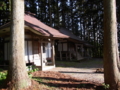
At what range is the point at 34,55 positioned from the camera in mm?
10352

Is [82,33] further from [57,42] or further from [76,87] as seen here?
[76,87]

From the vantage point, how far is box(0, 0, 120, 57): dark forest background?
86.4 ft

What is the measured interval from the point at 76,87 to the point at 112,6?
3709mm

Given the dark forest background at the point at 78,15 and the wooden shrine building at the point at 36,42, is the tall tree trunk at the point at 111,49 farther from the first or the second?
the dark forest background at the point at 78,15

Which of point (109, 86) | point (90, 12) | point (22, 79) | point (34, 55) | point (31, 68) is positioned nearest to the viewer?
point (22, 79)

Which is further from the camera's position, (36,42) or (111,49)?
(36,42)

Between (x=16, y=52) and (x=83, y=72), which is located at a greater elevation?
(x=16, y=52)

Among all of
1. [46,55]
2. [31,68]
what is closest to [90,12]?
[46,55]

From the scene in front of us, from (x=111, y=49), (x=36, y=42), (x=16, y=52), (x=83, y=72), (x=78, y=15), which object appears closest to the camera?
(x=16, y=52)

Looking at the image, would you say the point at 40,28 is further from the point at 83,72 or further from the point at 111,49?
the point at 111,49

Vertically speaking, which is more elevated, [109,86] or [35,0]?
[35,0]

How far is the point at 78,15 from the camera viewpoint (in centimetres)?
2919

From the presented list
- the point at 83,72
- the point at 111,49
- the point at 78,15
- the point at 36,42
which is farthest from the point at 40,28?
the point at 78,15

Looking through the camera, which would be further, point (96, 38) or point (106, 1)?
point (96, 38)
